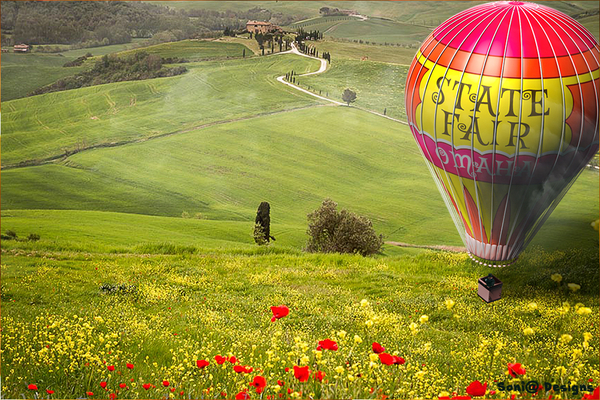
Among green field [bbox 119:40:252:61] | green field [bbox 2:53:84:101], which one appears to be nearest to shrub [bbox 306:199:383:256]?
green field [bbox 119:40:252:61]

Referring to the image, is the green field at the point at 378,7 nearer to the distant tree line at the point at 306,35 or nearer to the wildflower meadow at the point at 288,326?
the distant tree line at the point at 306,35

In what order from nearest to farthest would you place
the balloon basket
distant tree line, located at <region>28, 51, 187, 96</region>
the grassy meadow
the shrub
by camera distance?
1. the grassy meadow
2. the balloon basket
3. the shrub
4. distant tree line, located at <region>28, 51, 187, 96</region>

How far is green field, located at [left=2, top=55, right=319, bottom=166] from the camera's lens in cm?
3203

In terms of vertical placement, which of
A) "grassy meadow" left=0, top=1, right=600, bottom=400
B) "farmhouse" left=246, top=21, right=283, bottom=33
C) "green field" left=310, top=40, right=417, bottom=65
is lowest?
"grassy meadow" left=0, top=1, right=600, bottom=400

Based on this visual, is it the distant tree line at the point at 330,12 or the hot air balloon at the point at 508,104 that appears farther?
the distant tree line at the point at 330,12

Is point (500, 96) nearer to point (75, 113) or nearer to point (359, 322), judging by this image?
point (359, 322)

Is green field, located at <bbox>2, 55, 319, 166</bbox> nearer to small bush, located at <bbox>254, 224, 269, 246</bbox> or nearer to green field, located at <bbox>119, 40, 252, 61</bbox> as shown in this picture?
green field, located at <bbox>119, 40, 252, 61</bbox>

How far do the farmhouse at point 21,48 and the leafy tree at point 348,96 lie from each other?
64.3 ft

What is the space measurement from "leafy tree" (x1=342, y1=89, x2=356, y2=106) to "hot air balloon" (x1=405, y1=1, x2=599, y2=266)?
74.3ft

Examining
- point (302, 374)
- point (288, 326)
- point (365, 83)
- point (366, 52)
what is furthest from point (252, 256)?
point (366, 52)

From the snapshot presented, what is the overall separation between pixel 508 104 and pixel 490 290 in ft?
12.1

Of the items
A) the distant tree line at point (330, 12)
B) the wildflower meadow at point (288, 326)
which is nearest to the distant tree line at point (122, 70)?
the distant tree line at point (330, 12)

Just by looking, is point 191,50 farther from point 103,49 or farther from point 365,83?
point 365,83

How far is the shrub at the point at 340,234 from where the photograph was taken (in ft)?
66.6
